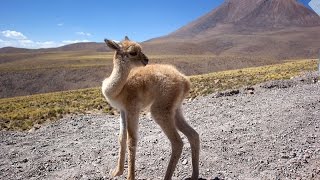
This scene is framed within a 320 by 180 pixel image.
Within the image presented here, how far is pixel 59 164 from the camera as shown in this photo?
9.91 m

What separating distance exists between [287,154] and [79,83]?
81.7m

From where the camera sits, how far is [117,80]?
778 cm

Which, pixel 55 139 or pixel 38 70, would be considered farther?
pixel 38 70

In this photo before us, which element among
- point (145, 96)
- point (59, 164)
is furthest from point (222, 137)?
point (59, 164)

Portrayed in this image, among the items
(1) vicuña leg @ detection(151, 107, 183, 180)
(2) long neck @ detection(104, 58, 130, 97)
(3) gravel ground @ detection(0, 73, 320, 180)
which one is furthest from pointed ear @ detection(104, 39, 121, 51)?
(3) gravel ground @ detection(0, 73, 320, 180)

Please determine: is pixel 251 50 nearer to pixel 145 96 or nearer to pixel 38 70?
pixel 38 70

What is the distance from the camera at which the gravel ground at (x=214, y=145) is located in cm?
803

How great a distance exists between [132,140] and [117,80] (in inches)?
49.4

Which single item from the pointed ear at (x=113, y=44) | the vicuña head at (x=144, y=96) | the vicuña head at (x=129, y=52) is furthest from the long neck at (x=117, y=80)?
the pointed ear at (x=113, y=44)

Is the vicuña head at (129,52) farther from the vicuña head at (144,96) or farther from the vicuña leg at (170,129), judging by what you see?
the vicuña leg at (170,129)

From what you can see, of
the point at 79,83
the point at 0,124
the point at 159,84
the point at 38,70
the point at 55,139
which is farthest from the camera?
the point at 38,70

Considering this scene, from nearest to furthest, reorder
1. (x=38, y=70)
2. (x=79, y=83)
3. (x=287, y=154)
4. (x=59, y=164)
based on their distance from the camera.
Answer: (x=287, y=154)
(x=59, y=164)
(x=79, y=83)
(x=38, y=70)

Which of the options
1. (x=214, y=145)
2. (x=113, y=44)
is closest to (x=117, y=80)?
(x=113, y=44)

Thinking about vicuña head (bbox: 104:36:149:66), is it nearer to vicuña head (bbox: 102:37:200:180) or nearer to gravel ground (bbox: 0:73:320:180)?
vicuña head (bbox: 102:37:200:180)
